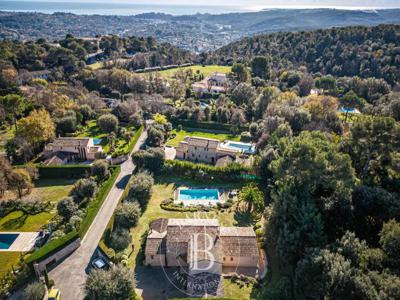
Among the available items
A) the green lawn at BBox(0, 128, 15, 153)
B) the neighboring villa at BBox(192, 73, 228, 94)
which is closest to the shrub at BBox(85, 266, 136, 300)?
the green lawn at BBox(0, 128, 15, 153)

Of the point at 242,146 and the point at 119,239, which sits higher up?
the point at 119,239

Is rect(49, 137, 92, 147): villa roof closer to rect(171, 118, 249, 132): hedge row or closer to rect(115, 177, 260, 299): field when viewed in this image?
rect(115, 177, 260, 299): field

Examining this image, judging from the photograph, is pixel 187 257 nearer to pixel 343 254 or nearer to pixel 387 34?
pixel 343 254

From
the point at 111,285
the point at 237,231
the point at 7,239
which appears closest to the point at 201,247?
the point at 237,231

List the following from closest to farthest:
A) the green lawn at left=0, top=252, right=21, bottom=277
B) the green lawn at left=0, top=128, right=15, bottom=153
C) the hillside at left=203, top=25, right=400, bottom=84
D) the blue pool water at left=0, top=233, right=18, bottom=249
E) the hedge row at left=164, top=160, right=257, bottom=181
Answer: the green lawn at left=0, top=252, right=21, bottom=277 < the blue pool water at left=0, top=233, right=18, bottom=249 < the hedge row at left=164, top=160, right=257, bottom=181 < the green lawn at left=0, top=128, right=15, bottom=153 < the hillside at left=203, top=25, right=400, bottom=84

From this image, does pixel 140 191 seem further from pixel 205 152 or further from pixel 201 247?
pixel 205 152

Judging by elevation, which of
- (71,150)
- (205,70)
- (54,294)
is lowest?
(54,294)

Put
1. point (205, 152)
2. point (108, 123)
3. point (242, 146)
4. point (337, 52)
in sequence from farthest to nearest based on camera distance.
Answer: point (337, 52) < point (108, 123) < point (242, 146) < point (205, 152)
